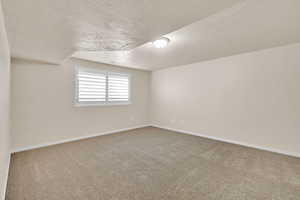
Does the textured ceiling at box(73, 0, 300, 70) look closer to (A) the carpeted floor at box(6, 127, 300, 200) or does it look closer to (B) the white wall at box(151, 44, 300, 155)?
(B) the white wall at box(151, 44, 300, 155)

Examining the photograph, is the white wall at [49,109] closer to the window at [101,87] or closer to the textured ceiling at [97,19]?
the window at [101,87]

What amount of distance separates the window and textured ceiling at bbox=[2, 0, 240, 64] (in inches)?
65.9

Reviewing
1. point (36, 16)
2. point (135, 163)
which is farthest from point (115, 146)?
point (36, 16)

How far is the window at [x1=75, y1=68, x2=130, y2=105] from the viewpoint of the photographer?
11.5 feet

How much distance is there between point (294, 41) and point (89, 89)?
4.67 metres

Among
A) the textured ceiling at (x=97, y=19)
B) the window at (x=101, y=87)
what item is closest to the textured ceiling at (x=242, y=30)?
the textured ceiling at (x=97, y=19)

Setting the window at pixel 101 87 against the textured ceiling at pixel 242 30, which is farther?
the window at pixel 101 87

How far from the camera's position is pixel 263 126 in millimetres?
2865

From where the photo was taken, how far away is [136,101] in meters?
4.82

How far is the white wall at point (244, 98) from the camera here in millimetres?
2584

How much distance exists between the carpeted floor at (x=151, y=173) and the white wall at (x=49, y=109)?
388mm

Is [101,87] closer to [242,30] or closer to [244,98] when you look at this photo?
[242,30]

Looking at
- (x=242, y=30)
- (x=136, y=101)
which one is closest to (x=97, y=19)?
(x=242, y=30)

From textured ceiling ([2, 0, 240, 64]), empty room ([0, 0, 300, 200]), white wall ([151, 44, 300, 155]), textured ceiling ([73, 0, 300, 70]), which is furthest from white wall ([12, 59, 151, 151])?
white wall ([151, 44, 300, 155])
